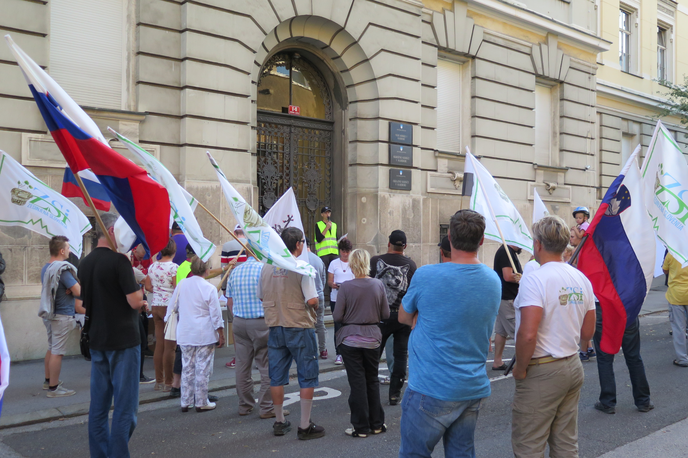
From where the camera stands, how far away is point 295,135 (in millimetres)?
13086

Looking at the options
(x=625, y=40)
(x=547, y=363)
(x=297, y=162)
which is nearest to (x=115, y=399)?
(x=547, y=363)

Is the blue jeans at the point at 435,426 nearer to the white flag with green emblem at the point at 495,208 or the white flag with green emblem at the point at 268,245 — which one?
the white flag with green emblem at the point at 268,245

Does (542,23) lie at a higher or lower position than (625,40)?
lower

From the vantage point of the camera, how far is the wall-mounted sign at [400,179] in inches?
521

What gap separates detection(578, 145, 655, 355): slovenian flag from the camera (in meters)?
5.07

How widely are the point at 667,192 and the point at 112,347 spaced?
506 cm

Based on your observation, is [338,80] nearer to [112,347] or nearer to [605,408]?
[605,408]

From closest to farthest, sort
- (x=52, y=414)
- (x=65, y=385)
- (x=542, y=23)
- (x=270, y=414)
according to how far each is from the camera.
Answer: (x=270, y=414) < (x=52, y=414) < (x=65, y=385) < (x=542, y=23)

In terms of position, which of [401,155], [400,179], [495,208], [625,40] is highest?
[625,40]

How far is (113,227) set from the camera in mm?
4625

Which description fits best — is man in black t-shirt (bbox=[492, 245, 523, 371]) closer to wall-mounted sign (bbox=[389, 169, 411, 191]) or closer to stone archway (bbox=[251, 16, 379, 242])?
wall-mounted sign (bbox=[389, 169, 411, 191])

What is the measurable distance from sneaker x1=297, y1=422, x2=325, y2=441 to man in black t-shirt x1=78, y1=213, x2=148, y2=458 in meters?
1.59

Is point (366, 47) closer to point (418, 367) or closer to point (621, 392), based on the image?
point (621, 392)

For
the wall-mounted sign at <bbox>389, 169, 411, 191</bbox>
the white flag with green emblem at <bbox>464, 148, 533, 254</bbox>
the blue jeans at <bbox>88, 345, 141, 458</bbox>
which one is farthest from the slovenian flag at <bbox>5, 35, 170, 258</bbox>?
the wall-mounted sign at <bbox>389, 169, 411, 191</bbox>
